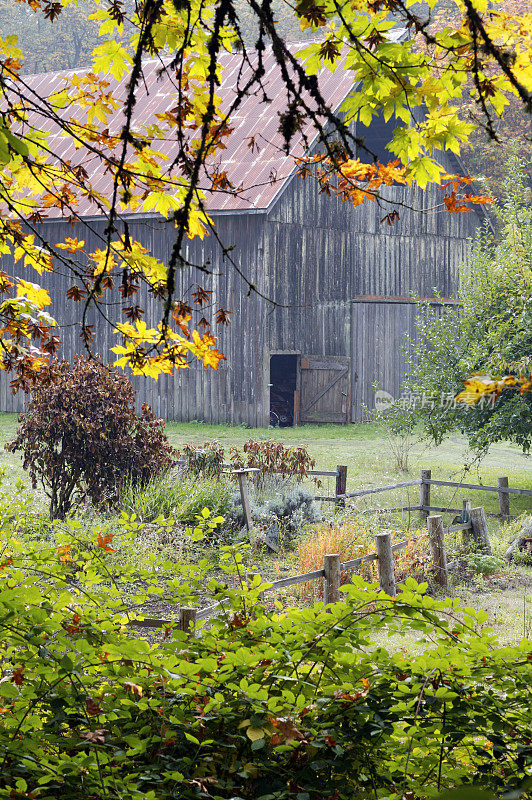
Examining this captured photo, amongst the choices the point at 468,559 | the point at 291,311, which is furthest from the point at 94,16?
the point at 291,311

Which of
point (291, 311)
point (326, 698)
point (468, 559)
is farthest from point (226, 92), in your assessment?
point (326, 698)

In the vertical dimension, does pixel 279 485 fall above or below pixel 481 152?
below

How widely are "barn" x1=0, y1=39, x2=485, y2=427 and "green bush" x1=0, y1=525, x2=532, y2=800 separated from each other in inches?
651

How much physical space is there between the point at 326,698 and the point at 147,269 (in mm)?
2384

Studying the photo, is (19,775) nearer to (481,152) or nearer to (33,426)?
(33,426)

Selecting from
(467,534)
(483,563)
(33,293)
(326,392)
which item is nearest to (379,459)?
(326,392)

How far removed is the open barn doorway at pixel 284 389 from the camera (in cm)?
2252

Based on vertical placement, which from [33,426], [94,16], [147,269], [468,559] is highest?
[94,16]

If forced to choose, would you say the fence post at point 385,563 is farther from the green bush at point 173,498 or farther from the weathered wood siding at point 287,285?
the weathered wood siding at point 287,285

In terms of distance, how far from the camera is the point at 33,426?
11039 mm

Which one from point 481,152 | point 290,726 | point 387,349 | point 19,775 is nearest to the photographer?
point 290,726

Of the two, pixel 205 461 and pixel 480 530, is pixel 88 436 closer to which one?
pixel 205 461

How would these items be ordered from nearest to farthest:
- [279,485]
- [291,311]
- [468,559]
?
[468,559] < [279,485] < [291,311]

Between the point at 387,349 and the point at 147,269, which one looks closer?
the point at 147,269
